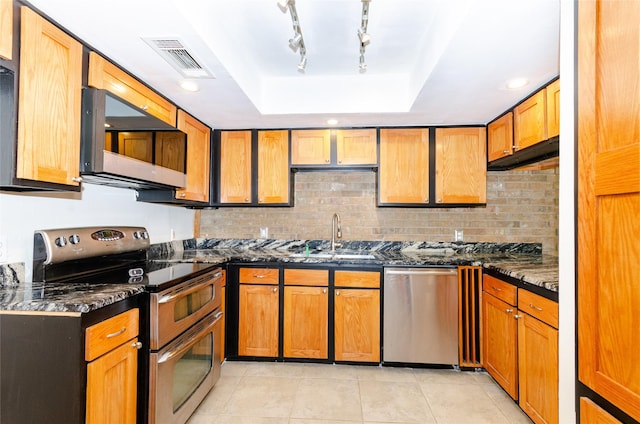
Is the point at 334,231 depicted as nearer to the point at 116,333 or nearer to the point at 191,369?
the point at 191,369

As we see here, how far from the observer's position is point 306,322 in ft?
9.07

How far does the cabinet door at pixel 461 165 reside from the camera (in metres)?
2.99

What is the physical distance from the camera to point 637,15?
79cm

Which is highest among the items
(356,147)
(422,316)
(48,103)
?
(356,147)

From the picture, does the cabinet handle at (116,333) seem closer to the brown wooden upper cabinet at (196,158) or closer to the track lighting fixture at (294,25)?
the brown wooden upper cabinet at (196,158)

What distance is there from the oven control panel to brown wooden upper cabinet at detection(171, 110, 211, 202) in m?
0.47

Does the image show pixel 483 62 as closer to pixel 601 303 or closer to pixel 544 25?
pixel 544 25

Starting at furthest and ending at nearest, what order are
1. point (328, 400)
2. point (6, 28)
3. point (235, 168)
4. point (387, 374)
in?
point (235, 168)
point (387, 374)
point (328, 400)
point (6, 28)

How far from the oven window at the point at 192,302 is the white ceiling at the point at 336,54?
1.37 metres

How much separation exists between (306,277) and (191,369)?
1111 millimetres

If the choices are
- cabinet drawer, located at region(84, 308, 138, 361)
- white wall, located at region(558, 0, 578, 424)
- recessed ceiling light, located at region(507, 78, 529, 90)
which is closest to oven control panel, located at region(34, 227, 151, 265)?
cabinet drawer, located at region(84, 308, 138, 361)

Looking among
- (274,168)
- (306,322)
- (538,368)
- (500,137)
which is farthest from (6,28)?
(500,137)

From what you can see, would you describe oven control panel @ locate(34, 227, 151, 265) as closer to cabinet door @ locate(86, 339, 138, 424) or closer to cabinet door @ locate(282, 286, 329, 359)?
cabinet door @ locate(86, 339, 138, 424)

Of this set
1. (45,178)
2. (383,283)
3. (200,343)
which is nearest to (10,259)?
(45,178)
